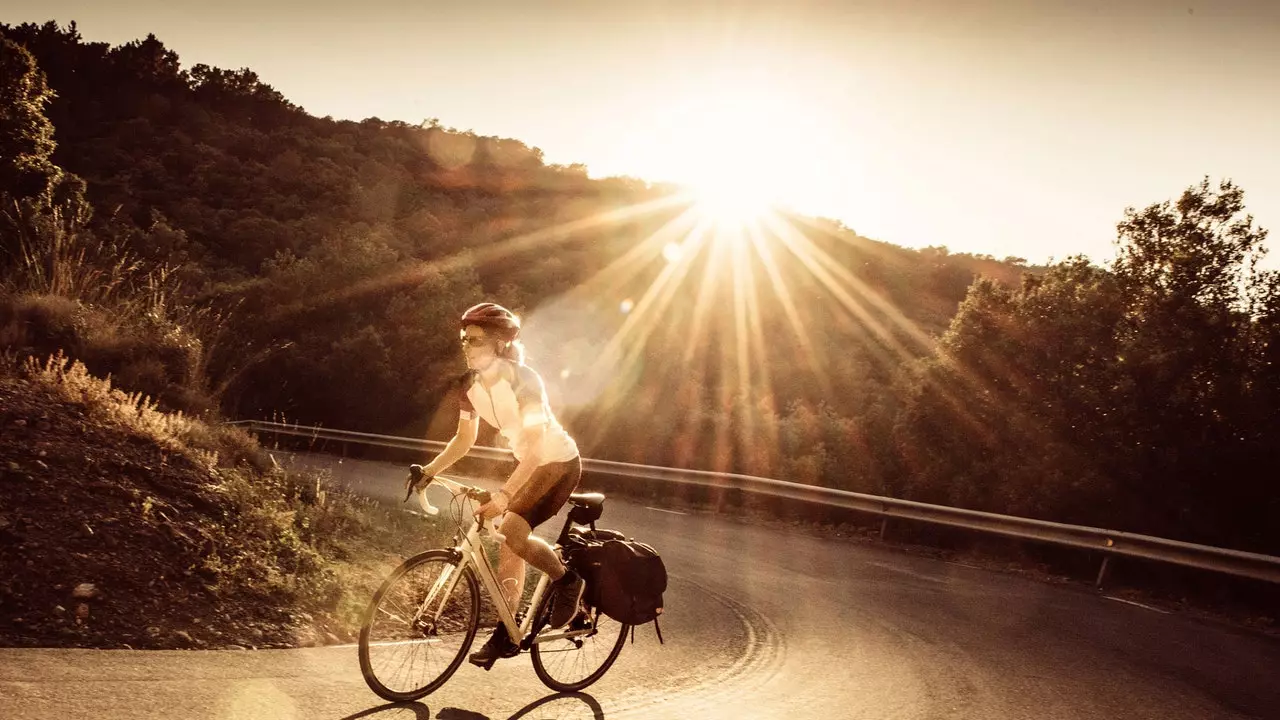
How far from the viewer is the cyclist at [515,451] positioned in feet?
16.5

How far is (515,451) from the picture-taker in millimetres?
5258

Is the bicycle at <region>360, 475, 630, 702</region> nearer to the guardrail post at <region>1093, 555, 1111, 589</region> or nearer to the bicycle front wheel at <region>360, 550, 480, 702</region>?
the bicycle front wheel at <region>360, 550, 480, 702</region>

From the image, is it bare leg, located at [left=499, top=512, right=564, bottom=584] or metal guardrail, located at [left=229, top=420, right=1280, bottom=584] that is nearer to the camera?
bare leg, located at [left=499, top=512, right=564, bottom=584]

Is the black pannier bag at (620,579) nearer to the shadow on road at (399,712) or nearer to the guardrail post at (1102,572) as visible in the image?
the shadow on road at (399,712)

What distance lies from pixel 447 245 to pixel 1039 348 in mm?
38511

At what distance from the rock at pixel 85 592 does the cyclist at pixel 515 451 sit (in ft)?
6.77

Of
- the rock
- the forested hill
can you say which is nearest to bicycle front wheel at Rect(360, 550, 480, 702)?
the rock

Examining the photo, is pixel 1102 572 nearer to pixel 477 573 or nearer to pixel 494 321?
pixel 477 573

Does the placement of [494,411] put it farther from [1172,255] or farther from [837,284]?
[837,284]

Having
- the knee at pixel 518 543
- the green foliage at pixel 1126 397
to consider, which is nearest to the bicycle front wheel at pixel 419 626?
the knee at pixel 518 543

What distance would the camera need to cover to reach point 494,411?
5.08 m

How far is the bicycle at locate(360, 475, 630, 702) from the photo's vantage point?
16.1 ft

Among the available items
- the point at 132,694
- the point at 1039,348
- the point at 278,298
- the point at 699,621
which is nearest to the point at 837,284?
the point at 278,298

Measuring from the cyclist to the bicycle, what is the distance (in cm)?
9
